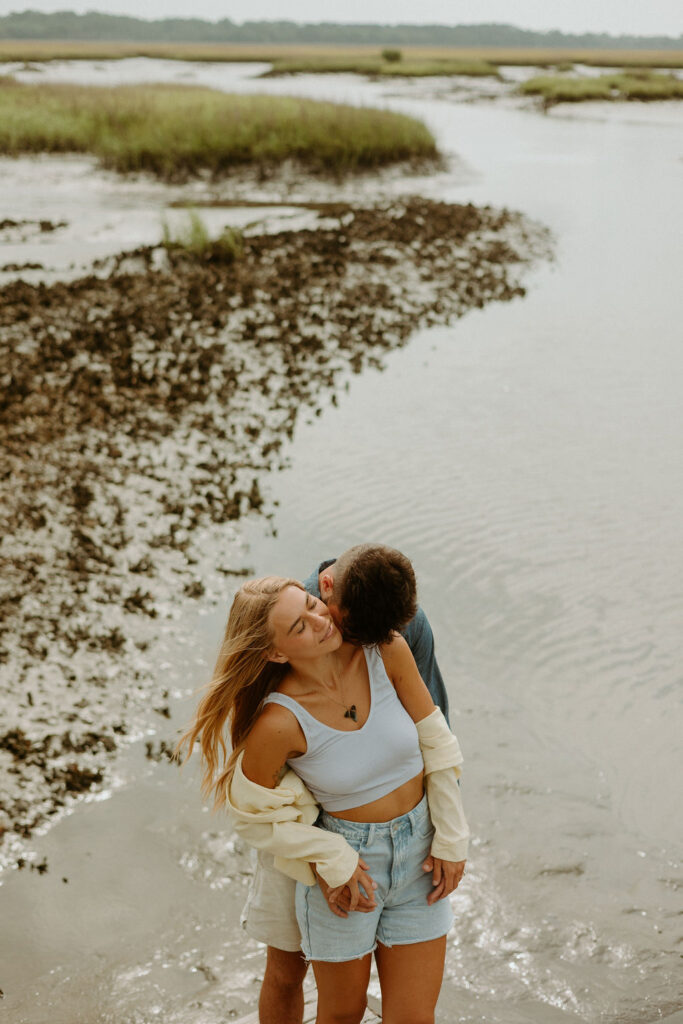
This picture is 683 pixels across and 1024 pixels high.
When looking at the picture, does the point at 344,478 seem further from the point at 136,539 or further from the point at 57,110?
the point at 57,110

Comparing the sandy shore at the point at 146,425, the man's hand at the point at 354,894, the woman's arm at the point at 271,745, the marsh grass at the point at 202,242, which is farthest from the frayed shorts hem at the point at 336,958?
the marsh grass at the point at 202,242

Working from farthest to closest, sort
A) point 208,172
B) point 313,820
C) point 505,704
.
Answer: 1. point 208,172
2. point 505,704
3. point 313,820

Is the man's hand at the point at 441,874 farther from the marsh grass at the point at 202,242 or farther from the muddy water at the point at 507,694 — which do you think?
the marsh grass at the point at 202,242

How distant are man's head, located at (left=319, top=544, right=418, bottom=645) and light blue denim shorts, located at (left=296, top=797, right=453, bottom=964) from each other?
1.84ft

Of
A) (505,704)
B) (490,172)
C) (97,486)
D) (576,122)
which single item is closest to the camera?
(505,704)

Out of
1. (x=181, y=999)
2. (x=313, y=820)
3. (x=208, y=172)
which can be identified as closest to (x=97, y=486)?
(x=181, y=999)

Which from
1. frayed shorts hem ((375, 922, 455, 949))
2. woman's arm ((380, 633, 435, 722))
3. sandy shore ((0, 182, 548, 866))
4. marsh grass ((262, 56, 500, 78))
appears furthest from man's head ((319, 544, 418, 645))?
marsh grass ((262, 56, 500, 78))

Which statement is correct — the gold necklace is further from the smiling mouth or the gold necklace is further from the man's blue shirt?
the man's blue shirt

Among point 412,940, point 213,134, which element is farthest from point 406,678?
point 213,134

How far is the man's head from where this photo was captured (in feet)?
8.34

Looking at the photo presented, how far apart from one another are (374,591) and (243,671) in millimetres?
452

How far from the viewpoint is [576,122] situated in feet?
141

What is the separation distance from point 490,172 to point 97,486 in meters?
21.9

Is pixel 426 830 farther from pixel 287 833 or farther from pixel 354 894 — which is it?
pixel 287 833
